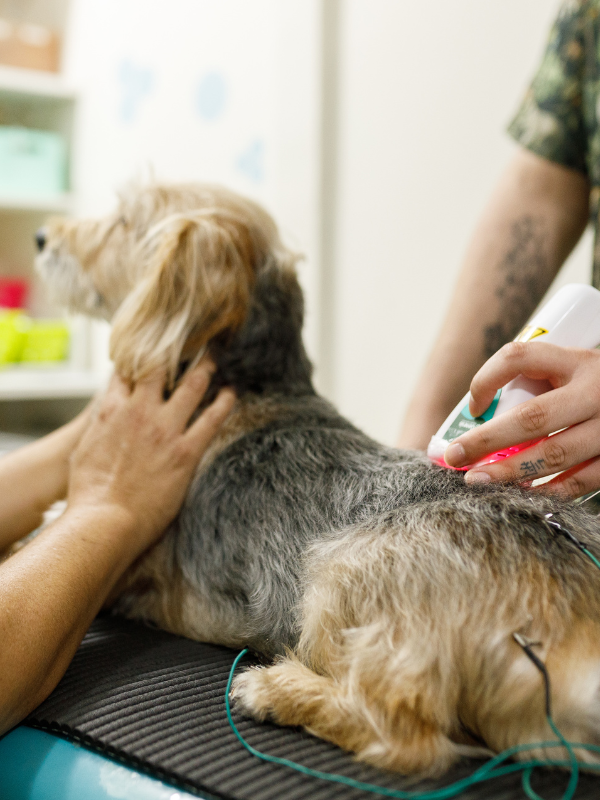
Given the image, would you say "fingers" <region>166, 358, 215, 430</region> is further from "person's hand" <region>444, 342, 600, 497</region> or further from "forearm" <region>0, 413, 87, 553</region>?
"person's hand" <region>444, 342, 600, 497</region>

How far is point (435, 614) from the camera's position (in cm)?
70

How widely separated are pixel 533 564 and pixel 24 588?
54cm

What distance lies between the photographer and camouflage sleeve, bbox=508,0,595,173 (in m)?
1.29

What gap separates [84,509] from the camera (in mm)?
968

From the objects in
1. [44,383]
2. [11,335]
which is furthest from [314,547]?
[11,335]

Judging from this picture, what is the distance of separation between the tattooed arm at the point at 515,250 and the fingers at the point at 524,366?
0.51 m

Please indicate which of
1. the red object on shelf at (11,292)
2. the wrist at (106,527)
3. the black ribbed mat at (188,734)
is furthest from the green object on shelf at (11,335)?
the black ribbed mat at (188,734)

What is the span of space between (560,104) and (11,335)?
8.21 feet

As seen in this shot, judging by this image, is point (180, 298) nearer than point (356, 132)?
Yes

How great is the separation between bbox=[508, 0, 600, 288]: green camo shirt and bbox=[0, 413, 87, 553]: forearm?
1.01 metres

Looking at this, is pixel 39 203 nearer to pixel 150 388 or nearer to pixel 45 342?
pixel 45 342

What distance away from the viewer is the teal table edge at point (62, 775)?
64 centimetres

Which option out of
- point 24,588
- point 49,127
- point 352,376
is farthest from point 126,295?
point 49,127

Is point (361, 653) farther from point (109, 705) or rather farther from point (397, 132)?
point (397, 132)
